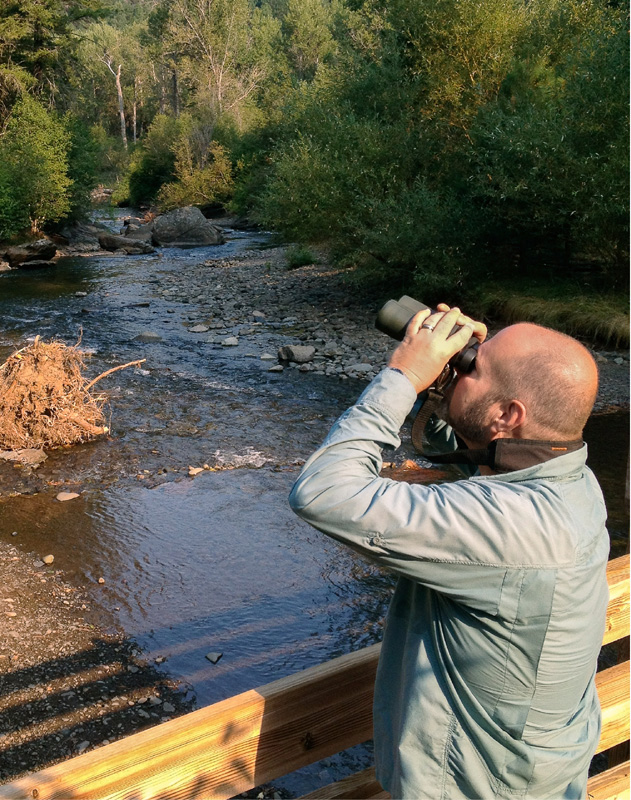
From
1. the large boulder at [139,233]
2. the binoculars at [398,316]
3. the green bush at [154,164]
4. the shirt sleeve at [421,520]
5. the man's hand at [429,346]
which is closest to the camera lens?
the shirt sleeve at [421,520]

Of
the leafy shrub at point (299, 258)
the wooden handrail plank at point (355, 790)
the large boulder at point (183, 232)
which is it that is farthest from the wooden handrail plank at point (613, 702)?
the large boulder at point (183, 232)

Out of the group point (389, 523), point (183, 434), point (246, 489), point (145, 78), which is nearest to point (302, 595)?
point (246, 489)

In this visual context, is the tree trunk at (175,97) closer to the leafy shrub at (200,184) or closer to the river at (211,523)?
the leafy shrub at (200,184)

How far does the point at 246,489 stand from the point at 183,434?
195 centimetres

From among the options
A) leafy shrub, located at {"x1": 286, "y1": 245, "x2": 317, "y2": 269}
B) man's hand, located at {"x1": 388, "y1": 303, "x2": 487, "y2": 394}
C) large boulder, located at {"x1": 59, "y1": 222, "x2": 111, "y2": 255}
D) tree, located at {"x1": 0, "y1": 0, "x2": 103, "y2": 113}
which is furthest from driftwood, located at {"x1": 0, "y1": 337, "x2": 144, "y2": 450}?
tree, located at {"x1": 0, "y1": 0, "x2": 103, "y2": 113}

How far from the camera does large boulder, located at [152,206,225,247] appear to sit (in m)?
32.0

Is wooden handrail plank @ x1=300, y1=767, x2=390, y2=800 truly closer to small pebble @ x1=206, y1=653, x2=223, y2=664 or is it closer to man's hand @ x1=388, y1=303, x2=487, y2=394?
man's hand @ x1=388, y1=303, x2=487, y2=394

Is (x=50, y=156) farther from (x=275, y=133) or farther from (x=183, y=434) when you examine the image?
(x=183, y=434)

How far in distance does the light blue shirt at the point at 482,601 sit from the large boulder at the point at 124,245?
29.2m

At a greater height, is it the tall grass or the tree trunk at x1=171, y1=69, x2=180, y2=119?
the tree trunk at x1=171, y1=69, x2=180, y2=119

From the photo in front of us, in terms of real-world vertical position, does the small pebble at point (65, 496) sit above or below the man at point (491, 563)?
below

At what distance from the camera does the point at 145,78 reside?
69000 mm

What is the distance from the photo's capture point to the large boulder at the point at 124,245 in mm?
29609

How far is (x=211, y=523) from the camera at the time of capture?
→ 761 cm
